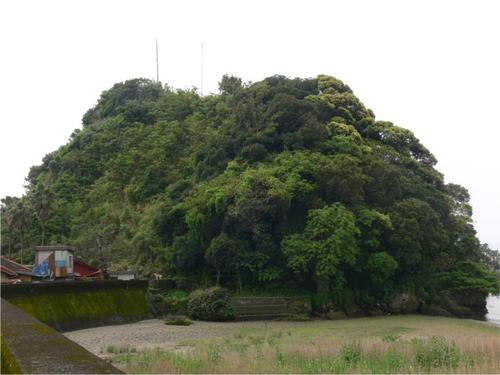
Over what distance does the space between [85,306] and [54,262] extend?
5623mm

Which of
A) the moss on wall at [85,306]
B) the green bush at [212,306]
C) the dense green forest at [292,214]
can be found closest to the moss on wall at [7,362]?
the moss on wall at [85,306]

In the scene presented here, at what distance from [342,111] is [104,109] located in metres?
37.4

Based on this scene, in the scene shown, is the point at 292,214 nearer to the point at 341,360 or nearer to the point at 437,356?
the point at 341,360

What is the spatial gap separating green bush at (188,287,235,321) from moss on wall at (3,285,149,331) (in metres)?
2.88

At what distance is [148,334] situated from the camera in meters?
21.9

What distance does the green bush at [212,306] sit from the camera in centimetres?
2964

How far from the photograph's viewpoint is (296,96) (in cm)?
4253

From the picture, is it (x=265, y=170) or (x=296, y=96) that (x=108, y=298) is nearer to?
(x=265, y=170)

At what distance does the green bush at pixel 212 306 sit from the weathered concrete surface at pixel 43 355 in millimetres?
23539

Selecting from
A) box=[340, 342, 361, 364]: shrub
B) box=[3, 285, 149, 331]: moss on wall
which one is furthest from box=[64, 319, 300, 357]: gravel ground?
box=[340, 342, 361, 364]: shrub

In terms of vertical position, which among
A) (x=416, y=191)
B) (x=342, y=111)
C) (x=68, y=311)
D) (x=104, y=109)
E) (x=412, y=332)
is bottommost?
(x=412, y=332)

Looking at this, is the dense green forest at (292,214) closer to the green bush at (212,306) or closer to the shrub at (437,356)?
the green bush at (212,306)

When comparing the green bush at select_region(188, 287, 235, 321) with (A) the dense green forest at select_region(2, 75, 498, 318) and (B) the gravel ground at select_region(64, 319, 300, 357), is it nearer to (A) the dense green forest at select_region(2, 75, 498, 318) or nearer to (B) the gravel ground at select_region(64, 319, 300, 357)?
(B) the gravel ground at select_region(64, 319, 300, 357)

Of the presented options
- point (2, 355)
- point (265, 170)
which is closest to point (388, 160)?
point (265, 170)
